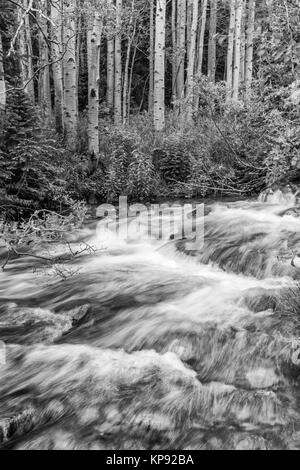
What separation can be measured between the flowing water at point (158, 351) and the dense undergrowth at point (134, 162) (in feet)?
6.87

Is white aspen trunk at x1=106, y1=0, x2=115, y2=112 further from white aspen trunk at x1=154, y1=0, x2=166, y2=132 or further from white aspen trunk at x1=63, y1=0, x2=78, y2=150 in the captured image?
white aspen trunk at x1=63, y1=0, x2=78, y2=150

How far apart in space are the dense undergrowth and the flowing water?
2.09 meters

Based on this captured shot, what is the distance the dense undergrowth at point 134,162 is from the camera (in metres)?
7.75

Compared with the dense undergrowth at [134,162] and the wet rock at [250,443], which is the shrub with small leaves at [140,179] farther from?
the wet rock at [250,443]

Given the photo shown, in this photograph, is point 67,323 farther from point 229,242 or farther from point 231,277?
point 229,242

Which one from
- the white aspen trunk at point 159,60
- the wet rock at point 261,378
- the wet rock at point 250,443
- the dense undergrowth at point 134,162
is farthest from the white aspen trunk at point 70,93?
the wet rock at point 250,443

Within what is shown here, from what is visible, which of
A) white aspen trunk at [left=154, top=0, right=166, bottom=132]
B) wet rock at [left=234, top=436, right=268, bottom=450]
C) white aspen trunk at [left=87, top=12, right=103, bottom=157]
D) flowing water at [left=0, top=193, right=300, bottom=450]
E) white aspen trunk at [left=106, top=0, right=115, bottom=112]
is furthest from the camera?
white aspen trunk at [left=106, top=0, right=115, bottom=112]

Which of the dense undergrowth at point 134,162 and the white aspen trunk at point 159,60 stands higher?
the white aspen trunk at point 159,60

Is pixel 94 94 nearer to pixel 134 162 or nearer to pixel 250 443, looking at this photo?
pixel 134 162

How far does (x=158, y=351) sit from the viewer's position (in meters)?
4.02

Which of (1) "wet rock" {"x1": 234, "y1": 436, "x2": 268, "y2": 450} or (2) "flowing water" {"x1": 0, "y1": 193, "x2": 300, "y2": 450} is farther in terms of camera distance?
(2) "flowing water" {"x1": 0, "y1": 193, "x2": 300, "y2": 450}

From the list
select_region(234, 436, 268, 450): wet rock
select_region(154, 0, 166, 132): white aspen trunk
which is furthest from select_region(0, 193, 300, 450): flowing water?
select_region(154, 0, 166, 132): white aspen trunk

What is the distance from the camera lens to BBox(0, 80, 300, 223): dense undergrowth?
775 cm
